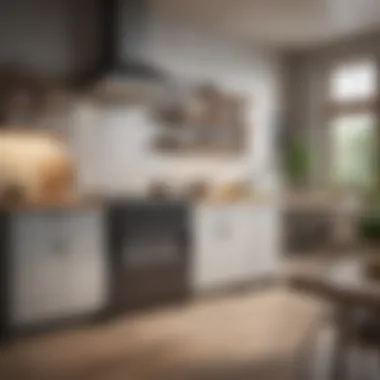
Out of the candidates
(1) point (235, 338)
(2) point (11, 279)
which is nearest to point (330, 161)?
(1) point (235, 338)

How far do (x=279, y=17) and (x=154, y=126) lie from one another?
4.68ft

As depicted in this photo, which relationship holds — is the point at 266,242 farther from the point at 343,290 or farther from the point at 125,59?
the point at 343,290

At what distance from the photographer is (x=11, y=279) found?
2.64 meters

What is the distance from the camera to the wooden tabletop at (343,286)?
4.51 ft

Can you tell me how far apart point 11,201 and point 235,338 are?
1523 mm

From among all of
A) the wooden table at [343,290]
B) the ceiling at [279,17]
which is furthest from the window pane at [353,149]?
the wooden table at [343,290]

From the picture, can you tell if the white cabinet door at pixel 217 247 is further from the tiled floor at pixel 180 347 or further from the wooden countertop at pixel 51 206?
the wooden countertop at pixel 51 206

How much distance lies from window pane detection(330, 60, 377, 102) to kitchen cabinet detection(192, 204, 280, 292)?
5.58 feet

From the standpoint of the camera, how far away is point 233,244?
150 inches

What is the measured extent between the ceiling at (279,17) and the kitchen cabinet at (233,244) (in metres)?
1.59

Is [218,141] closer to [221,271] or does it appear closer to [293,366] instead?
[221,271]

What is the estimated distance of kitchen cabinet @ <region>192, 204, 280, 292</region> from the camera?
358 centimetres

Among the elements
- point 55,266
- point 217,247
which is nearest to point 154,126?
point 217,247


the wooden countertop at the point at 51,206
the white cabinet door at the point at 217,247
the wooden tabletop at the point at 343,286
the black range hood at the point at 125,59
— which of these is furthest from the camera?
the white cabinet door at the point at 217,247
